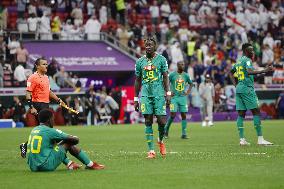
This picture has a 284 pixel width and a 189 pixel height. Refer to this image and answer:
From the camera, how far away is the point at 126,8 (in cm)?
4819

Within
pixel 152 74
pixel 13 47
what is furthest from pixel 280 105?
pixel 152 74

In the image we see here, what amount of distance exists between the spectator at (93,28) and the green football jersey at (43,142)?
3051cm

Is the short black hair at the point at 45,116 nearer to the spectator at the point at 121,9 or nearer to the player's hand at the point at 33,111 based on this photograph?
the player's hand at the point at 33,111

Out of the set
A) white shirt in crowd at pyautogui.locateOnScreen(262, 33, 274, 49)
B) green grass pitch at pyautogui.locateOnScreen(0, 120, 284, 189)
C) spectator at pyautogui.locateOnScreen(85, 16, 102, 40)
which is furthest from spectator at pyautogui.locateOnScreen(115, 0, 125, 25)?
green grass pitch at pyautogui.locateOnScreen(0, 120, 284, 189)

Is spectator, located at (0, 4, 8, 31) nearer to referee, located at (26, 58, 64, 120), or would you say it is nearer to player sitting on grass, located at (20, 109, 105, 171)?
referee, located at (26, 58, 64, 120)

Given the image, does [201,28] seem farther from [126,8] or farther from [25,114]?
[25,114]

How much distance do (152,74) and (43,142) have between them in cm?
437

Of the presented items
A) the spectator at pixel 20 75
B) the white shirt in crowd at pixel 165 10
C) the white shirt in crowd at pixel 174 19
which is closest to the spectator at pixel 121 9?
the white shirt in crowd at pixel 165 10

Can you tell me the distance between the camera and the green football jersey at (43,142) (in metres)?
13.6

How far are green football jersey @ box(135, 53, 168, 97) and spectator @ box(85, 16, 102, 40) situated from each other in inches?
1059

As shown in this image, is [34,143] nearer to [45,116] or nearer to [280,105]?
[45,116]

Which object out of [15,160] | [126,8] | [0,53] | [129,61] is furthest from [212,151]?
[126,8]

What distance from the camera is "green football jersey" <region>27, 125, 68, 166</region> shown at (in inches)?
535

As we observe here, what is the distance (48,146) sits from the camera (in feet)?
44.7
